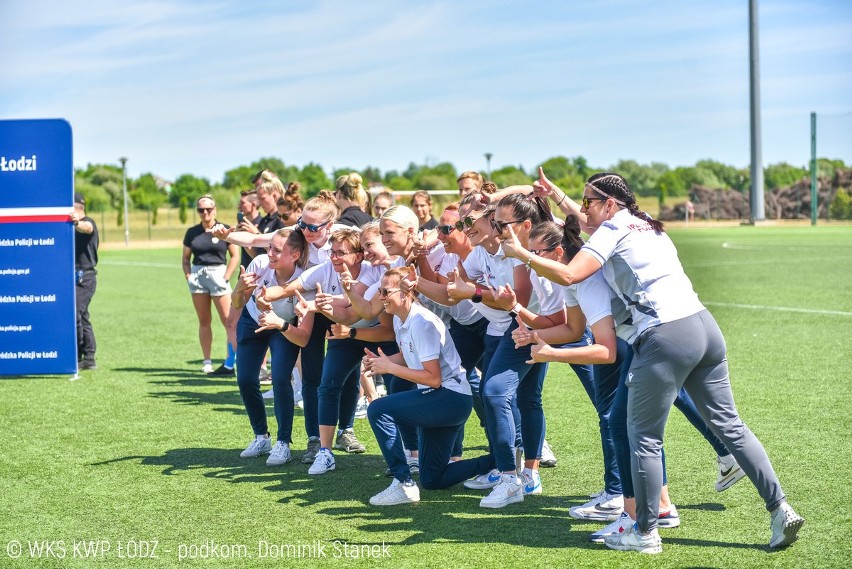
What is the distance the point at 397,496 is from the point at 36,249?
6548 millimetres

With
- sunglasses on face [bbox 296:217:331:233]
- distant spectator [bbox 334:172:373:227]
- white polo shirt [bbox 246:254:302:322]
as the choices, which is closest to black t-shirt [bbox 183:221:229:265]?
distant spectator [bbox 334:172:373:227]

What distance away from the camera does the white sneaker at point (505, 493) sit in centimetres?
598

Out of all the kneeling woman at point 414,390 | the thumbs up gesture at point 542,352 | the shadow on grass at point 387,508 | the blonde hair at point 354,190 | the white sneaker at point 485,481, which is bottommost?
the shadow on grass at point 387,508

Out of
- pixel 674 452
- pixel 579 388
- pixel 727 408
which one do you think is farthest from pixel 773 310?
pixel 727 408

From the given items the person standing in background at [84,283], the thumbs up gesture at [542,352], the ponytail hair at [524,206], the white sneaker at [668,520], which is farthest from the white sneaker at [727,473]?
the person standing in background at [84,283]

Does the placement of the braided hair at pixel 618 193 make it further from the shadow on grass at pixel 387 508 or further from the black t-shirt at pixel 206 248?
the black t-shirt at pixel 206 248

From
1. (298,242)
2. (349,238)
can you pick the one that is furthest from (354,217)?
(349,238)

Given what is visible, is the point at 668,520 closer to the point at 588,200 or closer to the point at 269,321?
the point at 588,200

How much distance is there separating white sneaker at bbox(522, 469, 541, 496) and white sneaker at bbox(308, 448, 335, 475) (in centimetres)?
143

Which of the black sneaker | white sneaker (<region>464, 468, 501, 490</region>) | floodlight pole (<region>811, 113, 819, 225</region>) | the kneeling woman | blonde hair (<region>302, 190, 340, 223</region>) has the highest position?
floodlight pole (<region>811, 113, 819, 225</region>)

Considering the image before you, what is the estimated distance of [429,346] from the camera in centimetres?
613

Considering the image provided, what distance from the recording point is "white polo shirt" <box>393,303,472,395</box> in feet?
20.1

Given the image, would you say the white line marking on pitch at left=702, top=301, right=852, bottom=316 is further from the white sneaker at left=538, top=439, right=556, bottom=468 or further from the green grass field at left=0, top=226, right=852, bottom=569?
the white sneaker at left=538, top=439, right=556, bottom=468

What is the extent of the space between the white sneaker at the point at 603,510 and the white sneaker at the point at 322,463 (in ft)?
6.24
